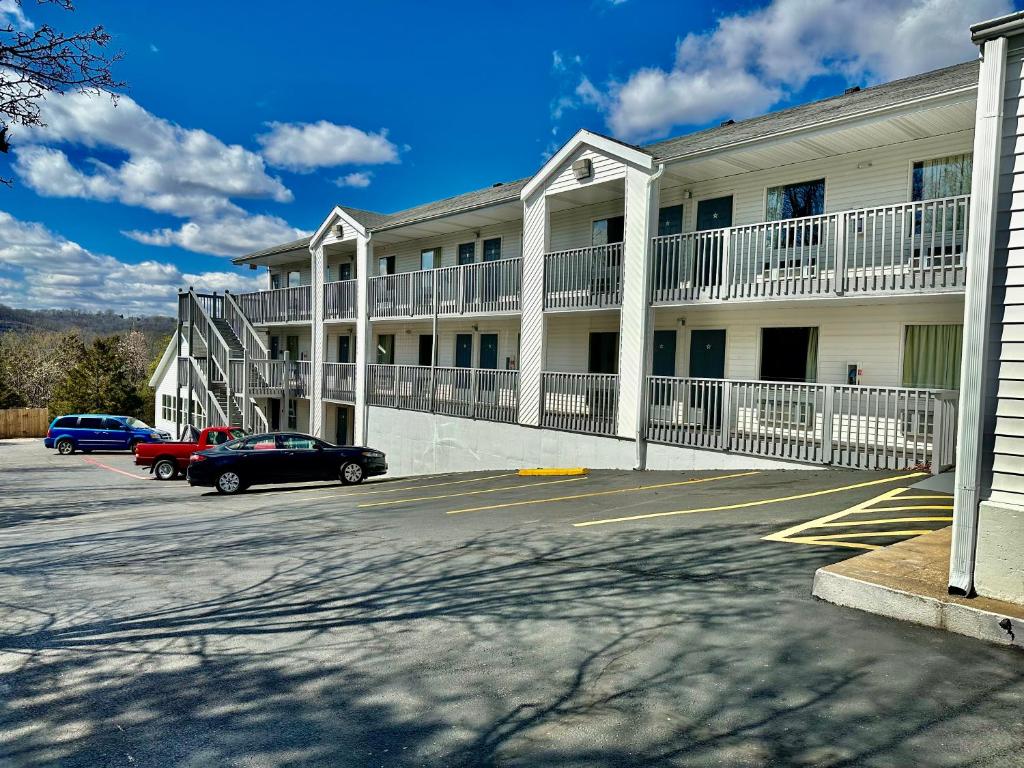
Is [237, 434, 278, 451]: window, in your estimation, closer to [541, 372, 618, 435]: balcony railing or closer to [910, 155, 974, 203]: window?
[541, 372, 618, 435]: balcony railing

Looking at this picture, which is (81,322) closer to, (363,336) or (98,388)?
(98,388)

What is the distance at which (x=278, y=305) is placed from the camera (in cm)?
2866

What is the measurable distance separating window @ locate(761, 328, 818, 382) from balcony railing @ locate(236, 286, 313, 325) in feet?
61.3

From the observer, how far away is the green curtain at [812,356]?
13789 millimetres

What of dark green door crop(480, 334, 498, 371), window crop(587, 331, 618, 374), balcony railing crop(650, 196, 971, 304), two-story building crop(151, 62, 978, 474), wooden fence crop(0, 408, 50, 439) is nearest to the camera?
Result: balcony railing crop(650, 196, 971, 304)

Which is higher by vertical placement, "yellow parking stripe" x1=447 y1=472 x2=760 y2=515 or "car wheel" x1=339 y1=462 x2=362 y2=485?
"yellow parking stripe" x1=447 y1=472 x2=760 y2=515

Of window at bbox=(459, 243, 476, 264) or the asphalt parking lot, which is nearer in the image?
the asphalt parking lot

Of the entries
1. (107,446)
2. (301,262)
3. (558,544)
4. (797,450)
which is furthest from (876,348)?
(107,446)

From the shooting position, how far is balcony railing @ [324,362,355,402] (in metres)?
24.8

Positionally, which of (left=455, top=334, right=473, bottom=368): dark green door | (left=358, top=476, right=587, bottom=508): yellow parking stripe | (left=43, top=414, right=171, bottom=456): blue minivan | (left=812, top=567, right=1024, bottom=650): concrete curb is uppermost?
(left=455, top=334, right=473, bottom=368): dark green door

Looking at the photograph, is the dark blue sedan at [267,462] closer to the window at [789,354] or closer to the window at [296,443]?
the window at [296,443]

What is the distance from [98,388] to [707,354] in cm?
4613

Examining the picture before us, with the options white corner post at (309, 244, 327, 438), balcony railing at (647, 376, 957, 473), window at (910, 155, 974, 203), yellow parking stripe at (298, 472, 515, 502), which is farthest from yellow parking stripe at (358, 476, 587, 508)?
white corner post at (309, 244, 327, 438)

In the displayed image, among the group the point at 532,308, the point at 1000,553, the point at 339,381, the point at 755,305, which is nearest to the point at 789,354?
the point at 755,305
